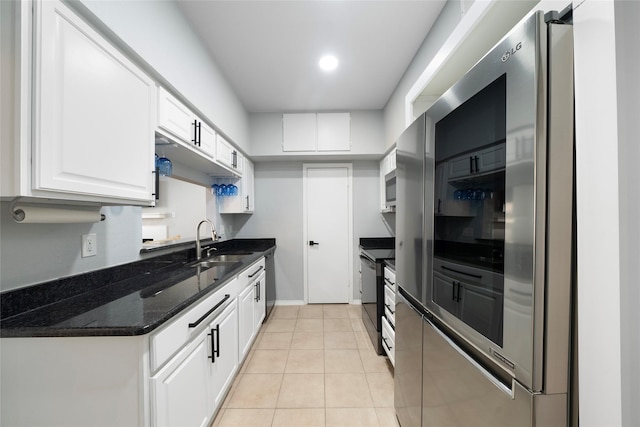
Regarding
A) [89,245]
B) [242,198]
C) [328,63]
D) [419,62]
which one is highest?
[328,63]

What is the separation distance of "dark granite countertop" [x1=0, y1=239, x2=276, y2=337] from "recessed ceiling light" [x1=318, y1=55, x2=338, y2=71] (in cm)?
206

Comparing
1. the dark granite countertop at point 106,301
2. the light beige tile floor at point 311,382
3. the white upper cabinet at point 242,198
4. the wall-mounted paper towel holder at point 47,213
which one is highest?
the white upper cabinet at point 242,198

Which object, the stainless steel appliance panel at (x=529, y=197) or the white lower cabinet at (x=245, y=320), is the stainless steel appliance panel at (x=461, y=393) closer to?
the stainless steel appliance panel at (x=529, y=197)

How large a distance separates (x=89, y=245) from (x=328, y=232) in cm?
283

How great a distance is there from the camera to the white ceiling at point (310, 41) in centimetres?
172

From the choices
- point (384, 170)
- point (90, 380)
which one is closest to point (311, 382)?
point (90, 380)

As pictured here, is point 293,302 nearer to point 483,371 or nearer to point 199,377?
point 199,377

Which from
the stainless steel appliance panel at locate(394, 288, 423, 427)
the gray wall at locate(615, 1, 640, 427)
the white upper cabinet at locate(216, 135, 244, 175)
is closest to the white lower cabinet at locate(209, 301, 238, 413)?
the stainless steel appliance panel at locate(394, 288, 423, 427)

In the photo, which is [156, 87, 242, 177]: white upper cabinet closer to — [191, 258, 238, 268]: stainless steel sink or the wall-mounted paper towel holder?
the wall-mounted paper towel holder

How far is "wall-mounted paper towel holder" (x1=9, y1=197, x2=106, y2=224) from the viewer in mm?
933

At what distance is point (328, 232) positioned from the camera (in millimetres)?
3801

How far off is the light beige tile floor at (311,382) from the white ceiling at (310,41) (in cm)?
280

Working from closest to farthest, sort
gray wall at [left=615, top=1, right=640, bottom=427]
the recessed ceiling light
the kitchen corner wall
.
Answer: gray wall at [left=615, top=1, right=640, bottom=427]
the kitchen corner wall
the recessed ceiling light

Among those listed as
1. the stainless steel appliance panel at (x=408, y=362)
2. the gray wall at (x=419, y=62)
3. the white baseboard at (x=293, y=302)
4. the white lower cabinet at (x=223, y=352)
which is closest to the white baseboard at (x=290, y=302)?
the white baseboard at (x=293, y=302)
